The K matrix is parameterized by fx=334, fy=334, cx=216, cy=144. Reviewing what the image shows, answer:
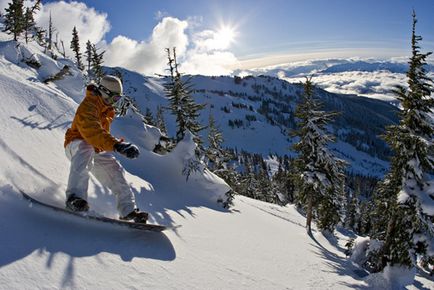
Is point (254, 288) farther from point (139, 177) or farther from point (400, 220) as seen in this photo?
point (400, 220)

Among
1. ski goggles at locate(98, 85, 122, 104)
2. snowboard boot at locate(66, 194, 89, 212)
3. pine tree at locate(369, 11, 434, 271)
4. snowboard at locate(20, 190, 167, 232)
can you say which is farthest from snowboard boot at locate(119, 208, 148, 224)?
pine tree at locate(369, 11, 434, 271)

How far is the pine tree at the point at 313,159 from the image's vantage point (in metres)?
26.9

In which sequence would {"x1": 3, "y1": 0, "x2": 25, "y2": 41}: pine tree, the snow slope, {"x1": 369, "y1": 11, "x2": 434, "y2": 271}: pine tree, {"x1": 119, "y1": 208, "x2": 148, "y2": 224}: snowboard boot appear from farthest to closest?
{"x1": 3, "y1": 0, "x2": 25, "y2": 41}: pine tree
{"x1": 369, "y1": 11, "x2": 434, "y2": 271}: pine tree
{"x1": 119, "y1": 208, "x2": 148, "y2": 224}: snowboard boot
the snow slope

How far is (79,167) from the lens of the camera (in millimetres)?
4812

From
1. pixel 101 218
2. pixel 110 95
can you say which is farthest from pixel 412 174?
pixel 101 218

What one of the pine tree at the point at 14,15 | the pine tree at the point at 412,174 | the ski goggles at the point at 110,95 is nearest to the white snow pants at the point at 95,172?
the ski goggles at the point at 110,95

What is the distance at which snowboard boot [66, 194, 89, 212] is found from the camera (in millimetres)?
4523

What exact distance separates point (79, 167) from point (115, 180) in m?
0.61

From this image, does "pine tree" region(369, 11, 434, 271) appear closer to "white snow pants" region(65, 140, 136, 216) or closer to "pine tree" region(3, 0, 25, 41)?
"white snow pants" region(65, 140, 136, 216)

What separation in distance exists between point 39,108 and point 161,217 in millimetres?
5134

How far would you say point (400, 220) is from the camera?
54.1 ft

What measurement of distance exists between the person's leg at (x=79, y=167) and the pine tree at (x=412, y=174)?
1544cm

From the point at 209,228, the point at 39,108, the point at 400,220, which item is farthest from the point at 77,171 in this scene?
the point at 400,220

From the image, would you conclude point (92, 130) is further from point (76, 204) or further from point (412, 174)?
point (412, 174)
